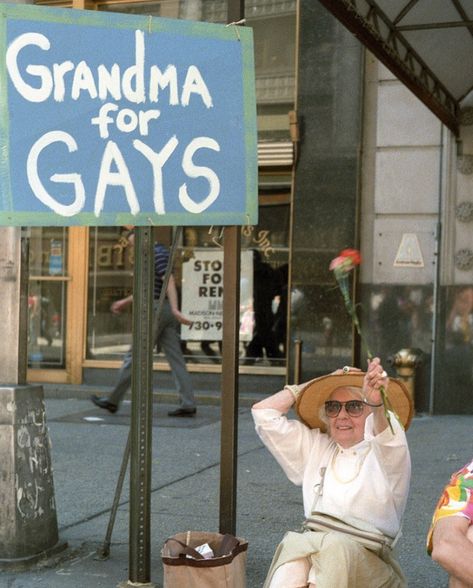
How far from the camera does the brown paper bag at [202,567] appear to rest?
3.84 meters

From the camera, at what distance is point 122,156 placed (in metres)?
4.17

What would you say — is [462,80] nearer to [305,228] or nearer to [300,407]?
[305,228]

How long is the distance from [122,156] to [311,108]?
646cm

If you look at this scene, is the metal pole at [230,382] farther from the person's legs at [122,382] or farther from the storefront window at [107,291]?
the storefront window at [107,291]

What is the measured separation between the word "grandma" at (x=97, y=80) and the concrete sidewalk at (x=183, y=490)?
7.08ft

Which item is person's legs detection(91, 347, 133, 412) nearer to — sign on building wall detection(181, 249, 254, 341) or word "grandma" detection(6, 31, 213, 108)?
sign on building wall detection(181, 249, 254, 341)

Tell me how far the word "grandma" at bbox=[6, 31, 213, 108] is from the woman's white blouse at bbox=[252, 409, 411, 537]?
136 cm

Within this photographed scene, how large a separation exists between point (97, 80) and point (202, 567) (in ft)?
6.42

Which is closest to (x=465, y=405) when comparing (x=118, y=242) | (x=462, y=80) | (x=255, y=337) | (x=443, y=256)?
(x=443, y=256)

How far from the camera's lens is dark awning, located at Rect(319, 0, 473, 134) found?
7.64m

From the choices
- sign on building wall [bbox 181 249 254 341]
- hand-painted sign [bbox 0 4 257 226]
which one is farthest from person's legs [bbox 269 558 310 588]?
sign on building wall [bbox 181 249 254 341]

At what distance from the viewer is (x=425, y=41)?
8.57m

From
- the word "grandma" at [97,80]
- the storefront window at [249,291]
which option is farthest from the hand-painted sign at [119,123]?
the storefront window at [249,291]

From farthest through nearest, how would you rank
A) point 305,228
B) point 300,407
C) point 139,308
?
point 305,228, point 139,308, point 300,407
